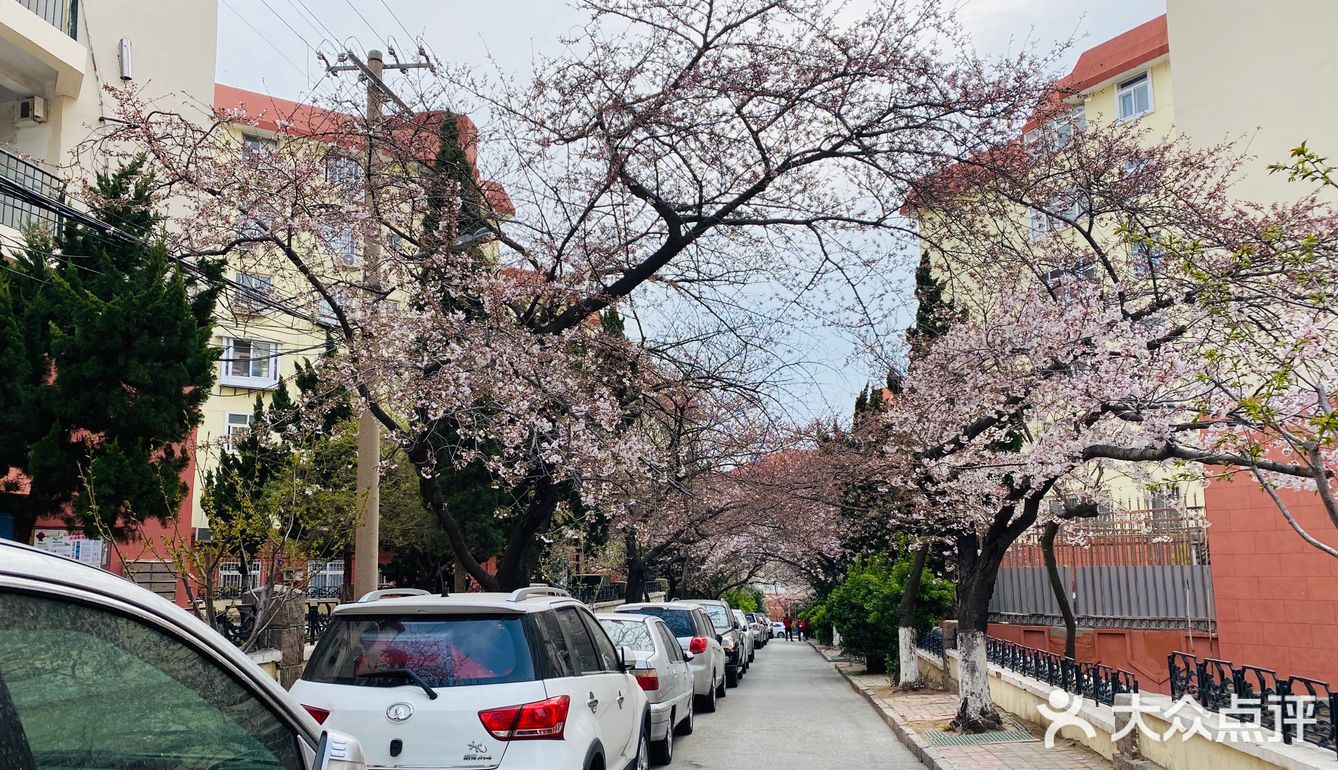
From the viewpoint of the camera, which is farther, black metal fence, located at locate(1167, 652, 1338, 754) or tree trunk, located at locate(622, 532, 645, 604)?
tree trunk, located at locate(622, 532, 645, 604)

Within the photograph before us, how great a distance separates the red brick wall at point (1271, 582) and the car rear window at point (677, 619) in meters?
8.55

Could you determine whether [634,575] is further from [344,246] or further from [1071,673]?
[344,246]

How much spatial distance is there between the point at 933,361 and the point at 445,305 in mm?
6688

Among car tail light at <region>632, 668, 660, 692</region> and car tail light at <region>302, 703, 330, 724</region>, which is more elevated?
car tail light at <region>302, 703, 330, 724</region>

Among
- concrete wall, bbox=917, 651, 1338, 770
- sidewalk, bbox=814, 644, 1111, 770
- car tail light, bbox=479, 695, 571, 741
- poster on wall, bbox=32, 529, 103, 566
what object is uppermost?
poster on wall, bbox=32, 529, 103, 566

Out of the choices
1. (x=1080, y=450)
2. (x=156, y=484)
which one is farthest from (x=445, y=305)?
(x=1080, y=450)

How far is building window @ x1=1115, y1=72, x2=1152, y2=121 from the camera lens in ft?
103

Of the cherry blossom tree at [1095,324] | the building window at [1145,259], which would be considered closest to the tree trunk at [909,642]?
the cherry blossom tree at [1095,324]

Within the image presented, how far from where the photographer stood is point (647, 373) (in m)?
14.5

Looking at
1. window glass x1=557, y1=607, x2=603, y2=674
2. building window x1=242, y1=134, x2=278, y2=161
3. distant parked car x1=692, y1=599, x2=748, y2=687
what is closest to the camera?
window glass x1=557, y1=607, x2=603, y2=674

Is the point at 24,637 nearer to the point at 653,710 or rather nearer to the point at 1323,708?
the point at 1323,708

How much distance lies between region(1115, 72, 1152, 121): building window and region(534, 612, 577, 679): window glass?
94.8 ft

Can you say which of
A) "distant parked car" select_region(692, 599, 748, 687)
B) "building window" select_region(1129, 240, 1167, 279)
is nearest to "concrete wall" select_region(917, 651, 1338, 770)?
"building window" select_region(1129, 240, 1167, 279)

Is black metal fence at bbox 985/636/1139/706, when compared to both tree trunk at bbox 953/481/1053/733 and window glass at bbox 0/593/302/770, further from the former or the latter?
window glass at bbox 0/593/302/770
